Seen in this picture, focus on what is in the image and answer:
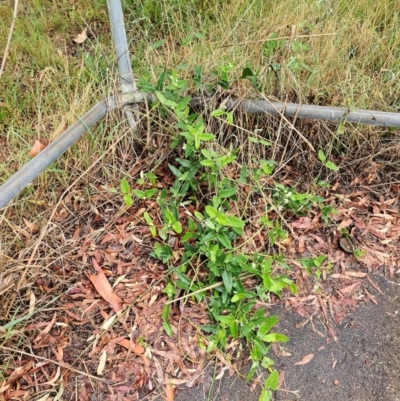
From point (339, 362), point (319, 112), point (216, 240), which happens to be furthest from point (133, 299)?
point (319, 112)

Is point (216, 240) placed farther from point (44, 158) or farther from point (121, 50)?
point (121, 50)

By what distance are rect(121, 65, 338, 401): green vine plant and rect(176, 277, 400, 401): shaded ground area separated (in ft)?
0.30

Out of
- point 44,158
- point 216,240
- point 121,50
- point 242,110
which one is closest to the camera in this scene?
point 44,158

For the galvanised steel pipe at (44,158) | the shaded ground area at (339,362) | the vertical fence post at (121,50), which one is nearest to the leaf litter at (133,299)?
the shaded ground area at (339,362)

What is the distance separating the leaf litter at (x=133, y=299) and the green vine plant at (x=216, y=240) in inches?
2.7

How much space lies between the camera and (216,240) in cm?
165

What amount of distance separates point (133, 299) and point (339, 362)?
2.81 feet

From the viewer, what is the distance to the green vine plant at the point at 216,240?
1562 millimetres

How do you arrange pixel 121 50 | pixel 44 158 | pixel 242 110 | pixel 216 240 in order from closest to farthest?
pixel 44 158 < pixel 216 240 < pixel 121 50 < pixel 242 110

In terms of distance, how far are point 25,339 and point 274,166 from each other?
4.45ft

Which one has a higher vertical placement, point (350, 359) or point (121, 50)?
point (121, 50)

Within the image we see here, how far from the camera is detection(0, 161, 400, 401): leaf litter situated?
1502 mm

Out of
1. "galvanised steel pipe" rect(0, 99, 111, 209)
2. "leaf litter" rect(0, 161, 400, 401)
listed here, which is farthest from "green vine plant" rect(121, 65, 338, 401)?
"galvanised steel pipe" rect(0, 99, 111, 209)

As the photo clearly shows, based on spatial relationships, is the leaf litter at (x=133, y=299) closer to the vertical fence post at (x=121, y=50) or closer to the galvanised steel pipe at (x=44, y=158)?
the galvanised steel pipe at (x=44, y=158)
